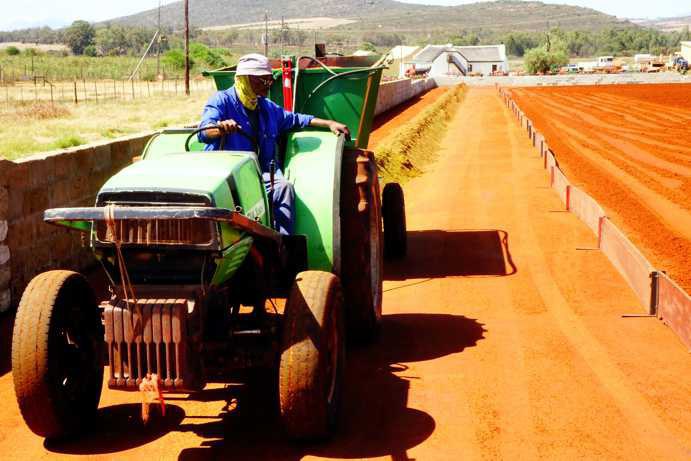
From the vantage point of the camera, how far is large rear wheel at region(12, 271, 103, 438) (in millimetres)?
4867

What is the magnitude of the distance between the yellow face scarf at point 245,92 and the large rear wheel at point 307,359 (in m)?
1.75

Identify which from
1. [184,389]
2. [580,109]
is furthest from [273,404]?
[580,109]

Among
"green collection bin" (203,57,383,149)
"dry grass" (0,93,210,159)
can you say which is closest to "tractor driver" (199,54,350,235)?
"green collection bin" (203,57,383,149)

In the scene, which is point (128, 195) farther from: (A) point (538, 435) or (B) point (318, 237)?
(A) point (538, 435)

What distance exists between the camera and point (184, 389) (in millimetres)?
4773

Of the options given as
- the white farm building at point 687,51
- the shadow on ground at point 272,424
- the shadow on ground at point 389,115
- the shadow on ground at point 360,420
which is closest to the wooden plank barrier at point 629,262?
the shadow on ground at point 360,420

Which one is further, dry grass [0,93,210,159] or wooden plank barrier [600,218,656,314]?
dry grass [0,93,210,159]

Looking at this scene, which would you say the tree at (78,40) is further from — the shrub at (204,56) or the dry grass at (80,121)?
the dry grass at (80,121)

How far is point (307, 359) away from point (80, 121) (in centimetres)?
3101

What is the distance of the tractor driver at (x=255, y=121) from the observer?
613 centimetres

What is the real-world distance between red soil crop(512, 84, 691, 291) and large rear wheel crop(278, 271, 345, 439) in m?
5.23

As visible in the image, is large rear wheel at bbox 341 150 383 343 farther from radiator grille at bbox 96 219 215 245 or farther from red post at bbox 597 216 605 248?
red post at bbox 597 216 605 248

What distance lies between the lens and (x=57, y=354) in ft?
16.5

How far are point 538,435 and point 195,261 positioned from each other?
2219 millimetres
